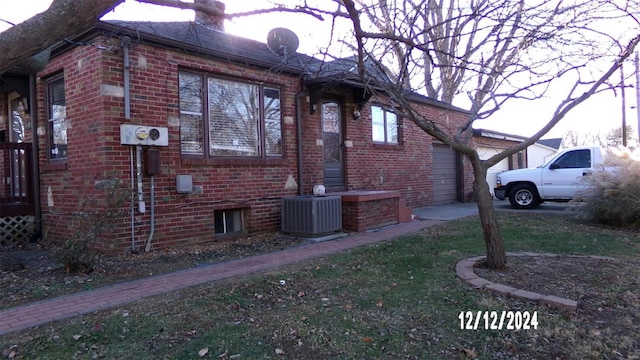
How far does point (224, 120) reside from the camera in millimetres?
7988

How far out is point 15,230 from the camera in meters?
7.68

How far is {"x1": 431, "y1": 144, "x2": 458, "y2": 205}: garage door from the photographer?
14.4m

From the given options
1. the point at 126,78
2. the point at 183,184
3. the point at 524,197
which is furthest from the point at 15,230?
the point at 524,197

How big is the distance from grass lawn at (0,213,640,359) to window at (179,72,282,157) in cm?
334

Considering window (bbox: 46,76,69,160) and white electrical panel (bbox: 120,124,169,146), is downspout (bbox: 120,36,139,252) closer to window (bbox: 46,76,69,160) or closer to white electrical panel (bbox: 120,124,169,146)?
white electrical panel (bbox: 120,124,169,146)

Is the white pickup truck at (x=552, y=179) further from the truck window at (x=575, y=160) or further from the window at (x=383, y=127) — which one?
the window at (x=383, y=127)

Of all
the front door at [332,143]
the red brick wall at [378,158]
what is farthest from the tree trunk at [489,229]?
the front door at [332,143]

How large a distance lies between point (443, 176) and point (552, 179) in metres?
3.49


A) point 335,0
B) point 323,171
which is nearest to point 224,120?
point 323,171

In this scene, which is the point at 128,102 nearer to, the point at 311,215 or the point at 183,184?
the point at 183,184

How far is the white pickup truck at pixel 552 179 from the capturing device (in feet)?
39.4

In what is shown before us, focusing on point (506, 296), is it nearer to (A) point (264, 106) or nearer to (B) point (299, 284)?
(B) point (299, 284)
